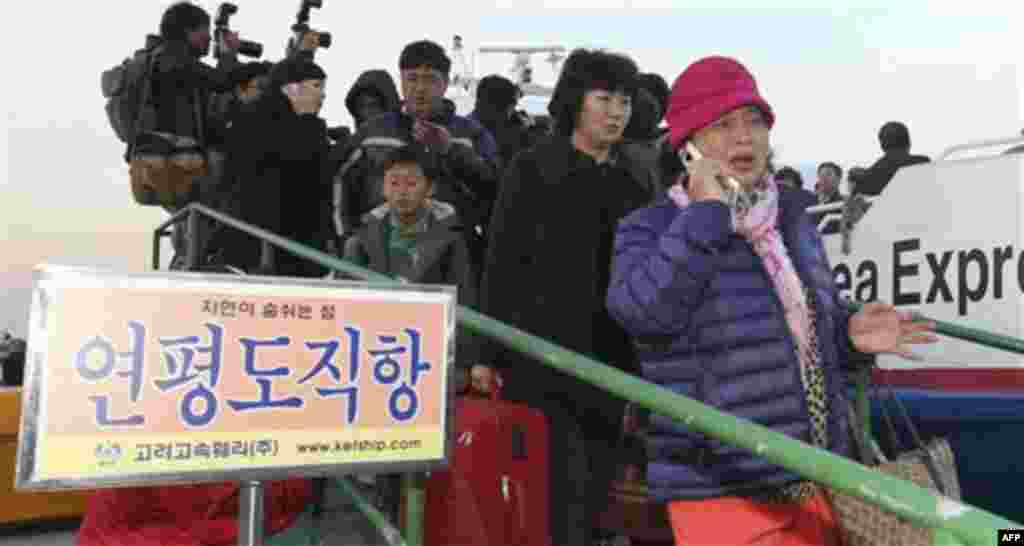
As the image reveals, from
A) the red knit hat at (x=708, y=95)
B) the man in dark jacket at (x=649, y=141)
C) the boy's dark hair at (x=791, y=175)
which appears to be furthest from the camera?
the boy's dark hair at (x=791, y=175)

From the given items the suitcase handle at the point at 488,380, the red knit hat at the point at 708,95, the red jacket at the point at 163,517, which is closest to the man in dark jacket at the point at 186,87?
the red jacket at the point at 163,517

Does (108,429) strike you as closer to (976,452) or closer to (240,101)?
(240,101)

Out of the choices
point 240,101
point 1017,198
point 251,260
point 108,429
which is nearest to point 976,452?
point 1017,198

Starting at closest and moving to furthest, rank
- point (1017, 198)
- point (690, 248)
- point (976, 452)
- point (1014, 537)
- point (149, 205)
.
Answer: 1. point (1014, 537)
2. point (690, 248)
3. point (1017, 198)
4. point (976, 452)
5. point (149, 205)

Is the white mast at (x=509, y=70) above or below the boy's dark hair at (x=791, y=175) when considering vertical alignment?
above

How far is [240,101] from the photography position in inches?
208

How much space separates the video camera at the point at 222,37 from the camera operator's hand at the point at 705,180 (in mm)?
4406

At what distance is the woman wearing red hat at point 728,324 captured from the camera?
73.3 inches

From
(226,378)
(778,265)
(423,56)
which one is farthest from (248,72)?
(778,265)

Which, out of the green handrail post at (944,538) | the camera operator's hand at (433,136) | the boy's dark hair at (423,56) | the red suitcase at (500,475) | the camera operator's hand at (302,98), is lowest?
the red suitcase at (500,475)

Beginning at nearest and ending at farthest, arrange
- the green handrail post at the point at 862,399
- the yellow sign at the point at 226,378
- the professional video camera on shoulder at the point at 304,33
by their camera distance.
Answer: the yellow sign at the point at 226,378 < the green handrail post at the point at 862,399 < the professional video camera on shoulder at the point at 304,33

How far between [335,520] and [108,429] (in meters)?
1.95

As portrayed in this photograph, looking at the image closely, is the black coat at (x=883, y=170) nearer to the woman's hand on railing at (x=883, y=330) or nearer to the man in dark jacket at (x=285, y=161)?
the man in dark jacket at (x=285, y=161)

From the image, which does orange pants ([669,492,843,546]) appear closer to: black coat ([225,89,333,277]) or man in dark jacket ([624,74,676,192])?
man in dark jacket ([624,74,676,192])
